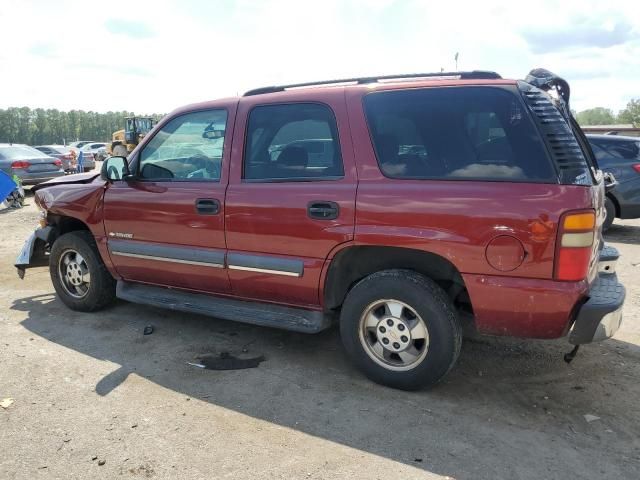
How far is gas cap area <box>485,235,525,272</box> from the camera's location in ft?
9.52

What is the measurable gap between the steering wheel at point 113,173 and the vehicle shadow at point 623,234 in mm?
7571

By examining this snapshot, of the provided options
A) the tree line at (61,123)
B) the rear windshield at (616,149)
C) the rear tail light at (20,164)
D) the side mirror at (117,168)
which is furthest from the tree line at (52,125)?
the side mirror at (117,168)

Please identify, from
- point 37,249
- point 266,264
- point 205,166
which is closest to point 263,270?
point 266,264

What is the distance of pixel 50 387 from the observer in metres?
3.54

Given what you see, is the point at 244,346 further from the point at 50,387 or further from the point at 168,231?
the point at 50,387

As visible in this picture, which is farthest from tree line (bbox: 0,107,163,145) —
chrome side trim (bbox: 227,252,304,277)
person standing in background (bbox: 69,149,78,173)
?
chrome side trim (bbox: 227,252,304,277)

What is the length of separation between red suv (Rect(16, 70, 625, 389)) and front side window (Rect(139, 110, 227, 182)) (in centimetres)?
2

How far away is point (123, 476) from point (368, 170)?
223 cm

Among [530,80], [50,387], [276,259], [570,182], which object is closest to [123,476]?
[50,387]

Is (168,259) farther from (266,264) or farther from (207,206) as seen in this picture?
(266,264)

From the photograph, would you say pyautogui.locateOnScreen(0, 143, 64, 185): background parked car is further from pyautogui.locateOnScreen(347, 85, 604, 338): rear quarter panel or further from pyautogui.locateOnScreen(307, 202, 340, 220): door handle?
pyautogui.locateOnScreen(347, 85, 604, 338): rear quarter panel

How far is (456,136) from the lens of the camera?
10.4ft

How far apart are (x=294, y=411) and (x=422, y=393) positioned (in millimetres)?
857

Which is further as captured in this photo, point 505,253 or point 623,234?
point 623,234
